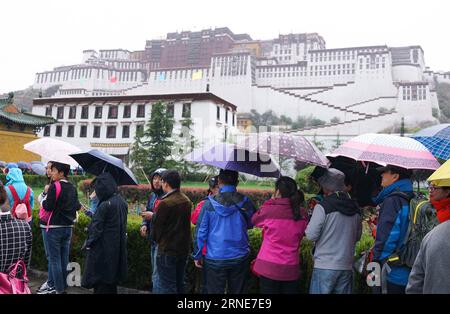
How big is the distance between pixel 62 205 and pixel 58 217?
0.14 m

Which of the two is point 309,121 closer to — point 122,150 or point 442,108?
point 442,108

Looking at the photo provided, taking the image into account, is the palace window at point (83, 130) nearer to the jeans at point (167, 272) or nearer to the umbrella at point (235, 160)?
the umbrella at point (235, 160)

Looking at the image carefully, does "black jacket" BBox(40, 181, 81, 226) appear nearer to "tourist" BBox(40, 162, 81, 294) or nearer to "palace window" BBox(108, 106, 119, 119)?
"tourist" BBox(40, 162, 81, 294)

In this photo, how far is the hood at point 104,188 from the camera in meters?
3.63

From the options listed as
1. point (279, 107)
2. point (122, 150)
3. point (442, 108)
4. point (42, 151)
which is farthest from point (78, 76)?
point (42, 151)

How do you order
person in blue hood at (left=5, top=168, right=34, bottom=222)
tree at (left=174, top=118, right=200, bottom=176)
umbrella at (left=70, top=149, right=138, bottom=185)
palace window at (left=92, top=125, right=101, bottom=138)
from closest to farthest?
umbrella at (left=70, top=149, right=138, bottom=185) → person in blue hood at (left=5, top=168, right=34, bottom=222) → tree at (left=174, top=118, right=200, bottom=176) → palace window at (left=92, top=125, right=101, bottom=138)

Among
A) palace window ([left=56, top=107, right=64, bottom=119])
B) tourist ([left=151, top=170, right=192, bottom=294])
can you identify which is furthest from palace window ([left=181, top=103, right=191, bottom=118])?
tourist ([left=151, top=170, right=192, bottom=294])

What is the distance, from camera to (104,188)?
3641 mm

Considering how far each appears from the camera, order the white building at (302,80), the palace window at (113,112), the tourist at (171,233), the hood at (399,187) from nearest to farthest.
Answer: the hood at (399,187) < the tourist at (171,233) < the palace window at (113,112) < the white building at (302,80)

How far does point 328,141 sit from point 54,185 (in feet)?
124

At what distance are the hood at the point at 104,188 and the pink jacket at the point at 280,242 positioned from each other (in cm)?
144

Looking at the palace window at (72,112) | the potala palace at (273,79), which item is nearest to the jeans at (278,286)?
the potala palace at (273,79)

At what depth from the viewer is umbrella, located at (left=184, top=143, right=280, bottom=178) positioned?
3842 millimetres

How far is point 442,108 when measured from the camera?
175 feet
